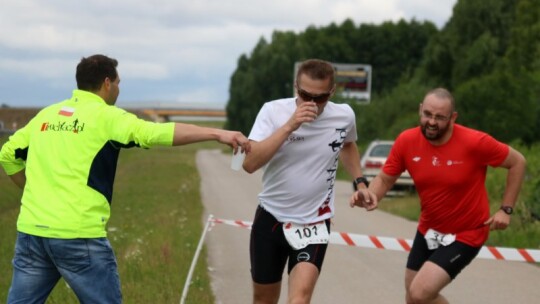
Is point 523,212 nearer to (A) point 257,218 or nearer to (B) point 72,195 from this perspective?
(A) point 257,218

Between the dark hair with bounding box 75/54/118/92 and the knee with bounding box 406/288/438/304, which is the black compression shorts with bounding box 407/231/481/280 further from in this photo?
the dark hair with bounding box 75/54/118/92

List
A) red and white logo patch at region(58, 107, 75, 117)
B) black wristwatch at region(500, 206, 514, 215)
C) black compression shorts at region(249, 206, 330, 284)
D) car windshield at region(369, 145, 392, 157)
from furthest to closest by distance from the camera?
car windshield at region(369, 145, 392, 157), black wristwatch at region(500, 206, 514, 215), black compression shorts at region(249, 206, 330, 284), red and white logo patch at region(58, 107, 75, 117)

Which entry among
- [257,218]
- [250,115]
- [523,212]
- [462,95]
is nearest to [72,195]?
[257,218]

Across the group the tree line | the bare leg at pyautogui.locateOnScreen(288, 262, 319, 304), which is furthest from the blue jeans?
the tree line

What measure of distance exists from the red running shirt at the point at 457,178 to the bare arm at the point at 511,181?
0.07 metres

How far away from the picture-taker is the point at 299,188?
6.86m

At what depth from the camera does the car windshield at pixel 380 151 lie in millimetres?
30362

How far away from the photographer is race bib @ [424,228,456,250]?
745cm

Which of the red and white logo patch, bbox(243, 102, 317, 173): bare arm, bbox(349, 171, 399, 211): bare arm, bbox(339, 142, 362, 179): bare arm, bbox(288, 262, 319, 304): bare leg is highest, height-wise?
the red and white logo patch

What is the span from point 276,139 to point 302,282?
95 cm

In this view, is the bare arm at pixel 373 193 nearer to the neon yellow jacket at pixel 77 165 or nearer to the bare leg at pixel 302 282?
the bare leg at pixel 302 282

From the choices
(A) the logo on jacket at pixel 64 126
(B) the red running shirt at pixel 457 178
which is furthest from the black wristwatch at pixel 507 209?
(A) the logo on jacket at pixel 64 126

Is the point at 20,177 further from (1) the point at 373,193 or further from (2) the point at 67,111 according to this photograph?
(1) the point at 373,193

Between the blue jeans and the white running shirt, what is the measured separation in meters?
1.36
